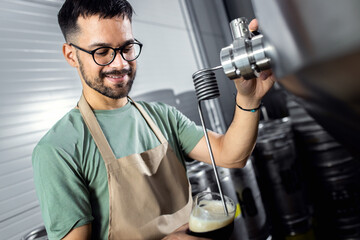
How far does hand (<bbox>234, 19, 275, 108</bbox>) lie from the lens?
1.11 meters

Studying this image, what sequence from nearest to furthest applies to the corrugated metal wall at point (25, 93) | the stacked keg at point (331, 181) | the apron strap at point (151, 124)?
the apron strap at point (151, 124)
the corrugated metal wall at point (25, 93)
the stacked keg at point (331, 181)

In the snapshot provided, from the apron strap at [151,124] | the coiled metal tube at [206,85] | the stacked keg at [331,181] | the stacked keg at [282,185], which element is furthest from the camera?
the stacked keg at [331,181]

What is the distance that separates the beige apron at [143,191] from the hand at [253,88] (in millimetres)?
505

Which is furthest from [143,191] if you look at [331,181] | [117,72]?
[331,181]

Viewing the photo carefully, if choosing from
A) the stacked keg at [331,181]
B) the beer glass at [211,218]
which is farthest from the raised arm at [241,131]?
the stacked keg at [331,181]

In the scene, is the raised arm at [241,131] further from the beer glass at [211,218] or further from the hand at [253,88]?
the beer glass at [211,218]

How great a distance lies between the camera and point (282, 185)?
246 cm

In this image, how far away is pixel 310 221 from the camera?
8.39 ft

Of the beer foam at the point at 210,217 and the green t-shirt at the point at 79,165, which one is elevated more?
the green t-shirt at the point at 79,165

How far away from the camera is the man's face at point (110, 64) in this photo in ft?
4.35

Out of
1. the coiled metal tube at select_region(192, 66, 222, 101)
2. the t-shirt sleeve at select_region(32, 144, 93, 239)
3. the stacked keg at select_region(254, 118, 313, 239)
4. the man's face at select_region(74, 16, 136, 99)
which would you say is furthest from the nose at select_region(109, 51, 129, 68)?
the stacked keg at select_region(254, 118, 313, 239)

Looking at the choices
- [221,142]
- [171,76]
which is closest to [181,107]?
[171,76]

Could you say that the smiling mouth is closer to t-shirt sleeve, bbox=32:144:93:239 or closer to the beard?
the beard

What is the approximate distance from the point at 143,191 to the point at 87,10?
83 centimetres
